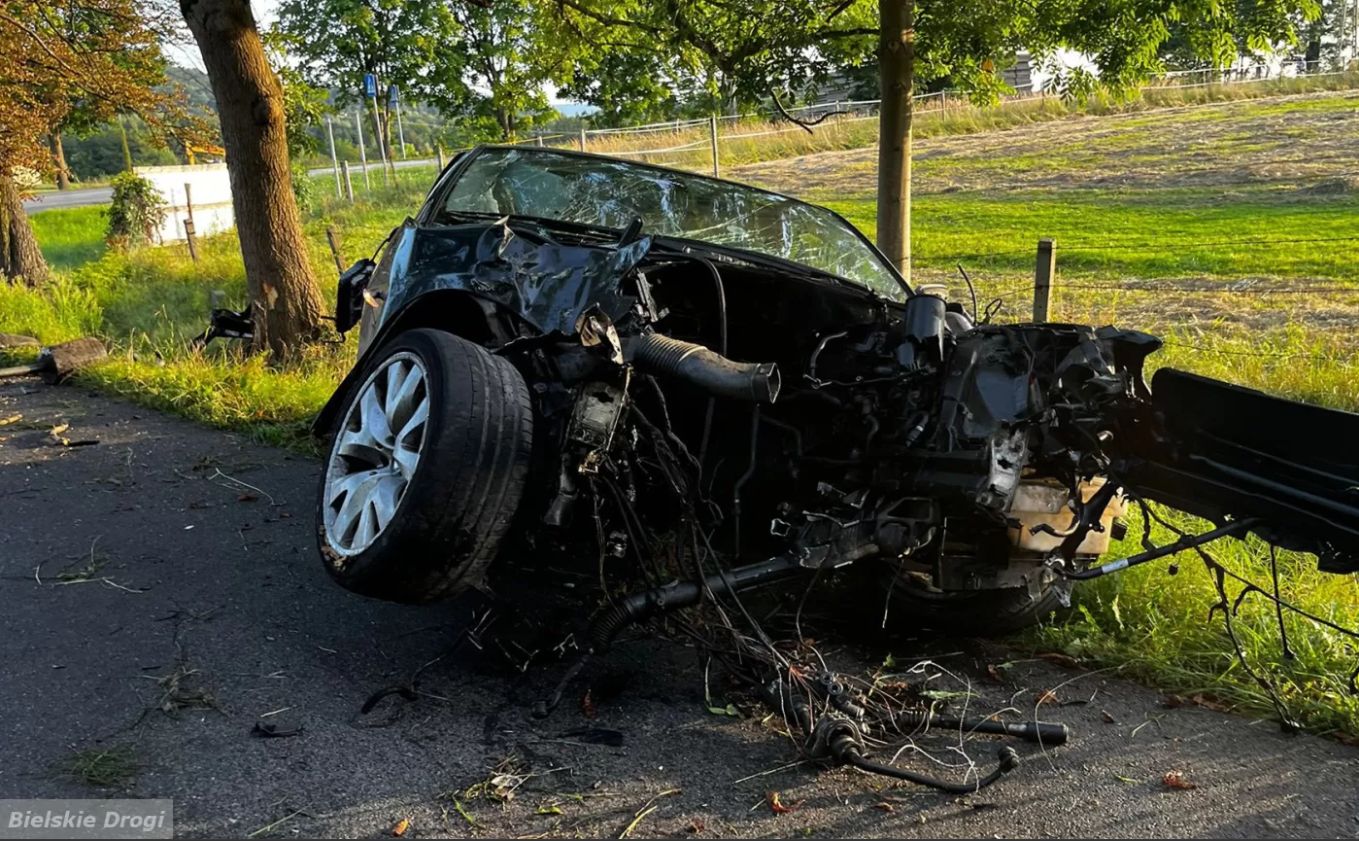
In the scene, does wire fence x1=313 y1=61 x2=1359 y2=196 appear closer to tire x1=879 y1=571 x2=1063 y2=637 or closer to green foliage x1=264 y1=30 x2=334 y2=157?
green foliage x1=264 y1=30 x2=334 y2=157

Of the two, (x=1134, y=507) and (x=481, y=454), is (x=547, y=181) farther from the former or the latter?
(x=1134, y=507)

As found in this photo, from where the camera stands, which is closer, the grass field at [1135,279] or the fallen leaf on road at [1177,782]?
the fallen leaf on road at [1177,782]

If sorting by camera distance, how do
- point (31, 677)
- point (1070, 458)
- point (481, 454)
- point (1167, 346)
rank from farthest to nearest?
1. point (1167, 346)
2. point (31, 677)
3. point (1070, 458)
4. point (481, 454)

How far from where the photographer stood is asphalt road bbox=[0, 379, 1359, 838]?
301cm

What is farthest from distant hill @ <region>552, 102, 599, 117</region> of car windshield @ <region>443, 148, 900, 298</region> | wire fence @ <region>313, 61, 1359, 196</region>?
car windshield @ <region>443, 148, 900, 298</region>

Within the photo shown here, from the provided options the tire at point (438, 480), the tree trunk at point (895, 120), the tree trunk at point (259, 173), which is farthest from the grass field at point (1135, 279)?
Result: the tire at point (438, 480)

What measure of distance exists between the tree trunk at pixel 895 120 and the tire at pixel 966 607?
395 cm

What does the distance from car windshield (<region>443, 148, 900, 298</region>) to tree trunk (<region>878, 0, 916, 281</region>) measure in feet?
8.28

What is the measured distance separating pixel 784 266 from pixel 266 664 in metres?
2.53

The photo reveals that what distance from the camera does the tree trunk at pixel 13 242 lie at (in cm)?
1697

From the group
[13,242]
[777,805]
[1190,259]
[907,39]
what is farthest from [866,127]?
[777,805]

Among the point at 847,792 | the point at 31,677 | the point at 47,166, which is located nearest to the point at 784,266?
the point at 847,792

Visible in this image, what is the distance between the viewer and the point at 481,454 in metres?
3.21

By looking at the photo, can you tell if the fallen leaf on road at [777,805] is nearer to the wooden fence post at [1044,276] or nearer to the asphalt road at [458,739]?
the asphalt road at [458,739]
